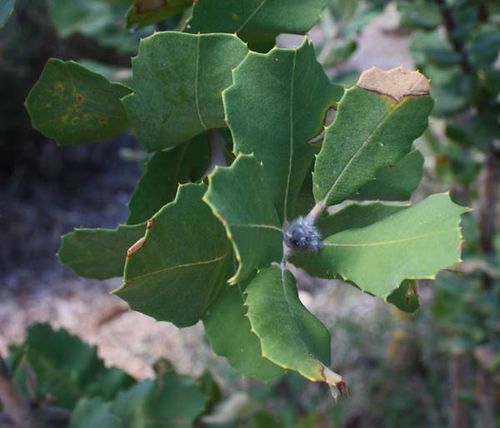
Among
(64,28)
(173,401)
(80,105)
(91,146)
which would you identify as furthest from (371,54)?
(80,105)

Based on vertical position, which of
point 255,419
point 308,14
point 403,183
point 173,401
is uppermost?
point 308,14

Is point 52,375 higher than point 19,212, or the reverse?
point 52,375

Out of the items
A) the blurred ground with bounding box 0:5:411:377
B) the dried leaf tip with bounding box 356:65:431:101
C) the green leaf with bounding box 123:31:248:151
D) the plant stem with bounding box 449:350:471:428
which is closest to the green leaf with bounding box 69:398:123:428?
the green leaf with bounding box 123:31:248:151

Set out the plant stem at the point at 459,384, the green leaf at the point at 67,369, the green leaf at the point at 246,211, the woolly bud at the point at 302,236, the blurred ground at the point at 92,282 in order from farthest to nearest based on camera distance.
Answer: the blurred ground at the point at 92,282, the plant stem at the point at 459,384, the green leaf at the point at 67,369, the woolly bud at the point at 302,236, the green leaf at the point at 246,211

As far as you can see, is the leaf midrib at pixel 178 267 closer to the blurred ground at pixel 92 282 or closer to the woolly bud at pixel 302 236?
the woolly bud at pixel 302 236

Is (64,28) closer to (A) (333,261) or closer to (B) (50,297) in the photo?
(A) (333,261)

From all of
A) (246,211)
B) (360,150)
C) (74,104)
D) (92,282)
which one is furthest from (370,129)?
(92,282)

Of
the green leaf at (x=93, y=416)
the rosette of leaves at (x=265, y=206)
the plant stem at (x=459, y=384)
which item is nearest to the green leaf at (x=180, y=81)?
the rosette of leaves at (x=265, y=206)

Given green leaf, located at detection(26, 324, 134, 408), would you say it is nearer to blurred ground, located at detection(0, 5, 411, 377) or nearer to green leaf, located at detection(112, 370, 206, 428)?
green leaf, located at detection(112, 370, 206, 428)
